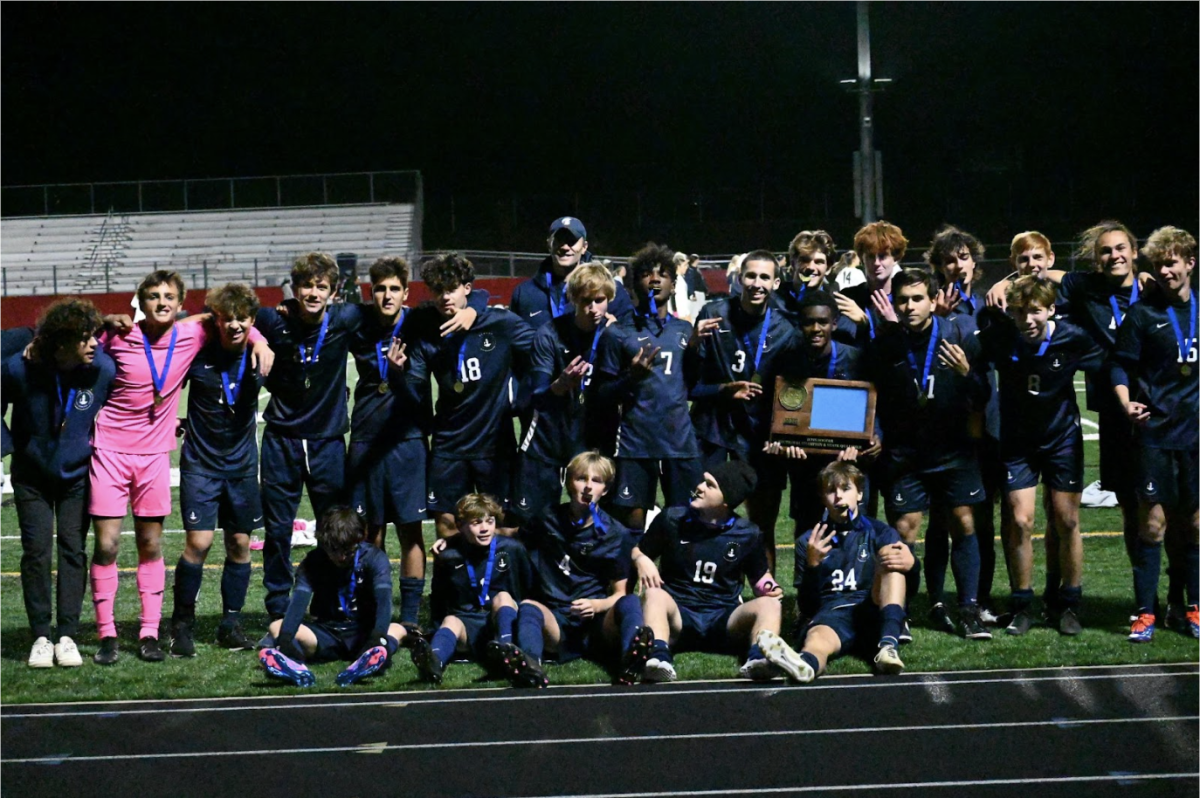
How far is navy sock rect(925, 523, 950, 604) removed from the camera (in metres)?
6.66

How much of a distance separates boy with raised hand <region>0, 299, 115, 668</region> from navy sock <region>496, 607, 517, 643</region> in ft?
6.31

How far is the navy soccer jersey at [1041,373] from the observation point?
6.27m

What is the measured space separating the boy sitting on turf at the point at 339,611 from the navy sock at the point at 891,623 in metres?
2.13

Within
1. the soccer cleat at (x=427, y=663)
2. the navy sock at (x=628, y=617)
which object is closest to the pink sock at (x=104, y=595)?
the soccer cleat at (x=427, y=663)

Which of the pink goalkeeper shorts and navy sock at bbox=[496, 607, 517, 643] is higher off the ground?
the pink goalkeeper shorts

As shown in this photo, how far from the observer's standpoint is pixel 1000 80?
31.4 m

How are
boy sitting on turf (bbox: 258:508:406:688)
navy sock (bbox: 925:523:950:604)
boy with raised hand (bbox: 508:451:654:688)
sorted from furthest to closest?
navy sock (bbox: 925:523:950:604)
boy with raised hand (bbox: 508:451:654:688)
boy sitting on turf (bbox: 258:508:406:688)

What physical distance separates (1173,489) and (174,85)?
100.0 ft

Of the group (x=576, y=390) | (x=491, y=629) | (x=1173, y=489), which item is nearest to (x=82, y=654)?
(x=491, y=629)

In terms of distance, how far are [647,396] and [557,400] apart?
43 cm

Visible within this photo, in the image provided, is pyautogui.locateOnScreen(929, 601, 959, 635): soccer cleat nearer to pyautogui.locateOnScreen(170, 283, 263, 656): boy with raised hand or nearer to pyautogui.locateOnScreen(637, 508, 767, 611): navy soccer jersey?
pyautogui.locateOnScreen(637, 508, 767, 611): navy soccer jersey

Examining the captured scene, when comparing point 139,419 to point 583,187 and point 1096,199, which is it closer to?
point 583,187

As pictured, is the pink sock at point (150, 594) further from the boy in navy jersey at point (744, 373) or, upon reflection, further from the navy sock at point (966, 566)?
the navy sock at point (966, 566)

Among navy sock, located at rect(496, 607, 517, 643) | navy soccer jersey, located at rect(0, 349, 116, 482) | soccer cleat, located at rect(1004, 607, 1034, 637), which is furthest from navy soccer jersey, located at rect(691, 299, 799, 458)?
navy soccer jersey, located at rect(0, 349, 116, 482)
